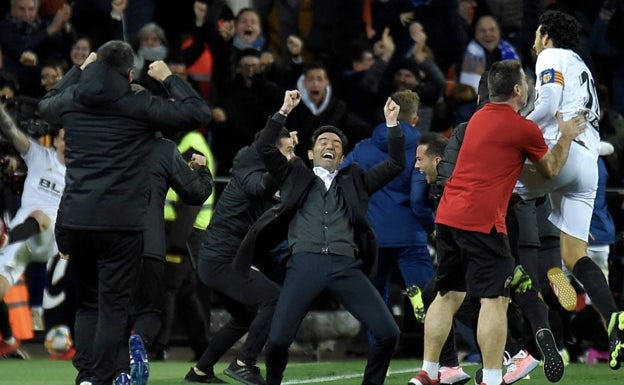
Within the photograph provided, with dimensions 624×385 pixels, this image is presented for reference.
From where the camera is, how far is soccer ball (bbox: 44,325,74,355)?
1477 centimetres

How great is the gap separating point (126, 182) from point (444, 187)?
2.15 m

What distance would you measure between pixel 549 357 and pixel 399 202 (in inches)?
113

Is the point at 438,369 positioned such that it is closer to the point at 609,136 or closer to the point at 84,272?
the point at 84,272

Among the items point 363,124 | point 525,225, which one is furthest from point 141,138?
point 363,124

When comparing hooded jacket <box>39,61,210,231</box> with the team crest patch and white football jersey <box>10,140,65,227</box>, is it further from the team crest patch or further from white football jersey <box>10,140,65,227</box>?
white football jersey <box>10,140,65,227</box>

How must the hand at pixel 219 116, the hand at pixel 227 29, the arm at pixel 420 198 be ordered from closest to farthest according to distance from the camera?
1. the arm at pixel 420 198
2. the hand at pixel 219 116
3. the hand at pixel 227 29

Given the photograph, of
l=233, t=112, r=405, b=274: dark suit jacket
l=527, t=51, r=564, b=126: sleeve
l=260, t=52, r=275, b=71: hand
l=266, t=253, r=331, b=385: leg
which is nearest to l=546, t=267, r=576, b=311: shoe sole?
l=527, t=51, r=564, b=126: sleeve

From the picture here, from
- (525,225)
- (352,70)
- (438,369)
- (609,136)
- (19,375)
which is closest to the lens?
(438,369)

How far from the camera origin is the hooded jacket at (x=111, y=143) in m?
9.71

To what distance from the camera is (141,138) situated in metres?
9.85

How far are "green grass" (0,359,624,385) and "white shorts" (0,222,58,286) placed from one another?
823mm

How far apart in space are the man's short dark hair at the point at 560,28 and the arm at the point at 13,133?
5.48 m

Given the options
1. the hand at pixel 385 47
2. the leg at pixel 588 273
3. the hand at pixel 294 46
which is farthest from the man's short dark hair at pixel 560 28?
the hand at pixel 294 46

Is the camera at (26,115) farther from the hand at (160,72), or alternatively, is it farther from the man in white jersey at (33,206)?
the hand at (160,72)
